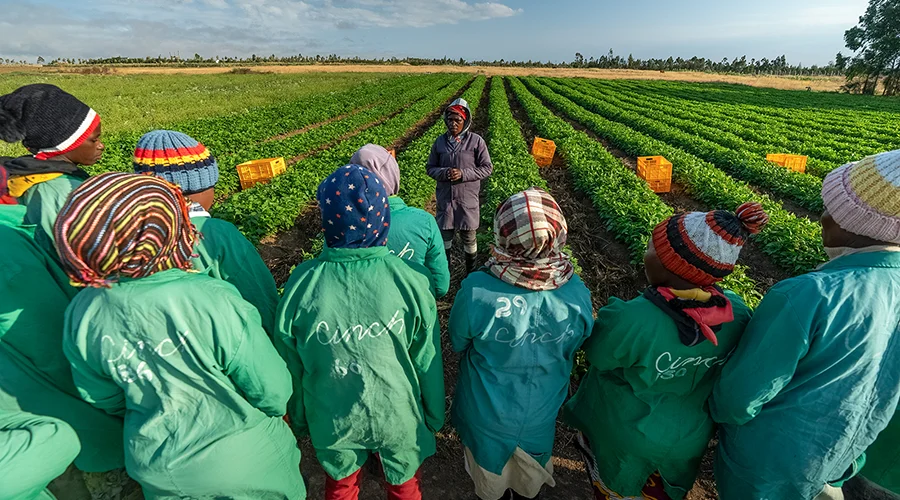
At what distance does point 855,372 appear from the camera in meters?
1.74

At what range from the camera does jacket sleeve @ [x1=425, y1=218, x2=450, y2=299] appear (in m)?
3.30

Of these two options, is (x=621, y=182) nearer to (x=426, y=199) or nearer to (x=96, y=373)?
(x=426, y=199)

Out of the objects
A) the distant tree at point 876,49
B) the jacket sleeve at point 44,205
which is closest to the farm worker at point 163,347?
the jacket sleeve at point 44,205

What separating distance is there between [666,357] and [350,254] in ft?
5.34

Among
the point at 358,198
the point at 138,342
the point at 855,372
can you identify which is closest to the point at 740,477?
the point at 855,372

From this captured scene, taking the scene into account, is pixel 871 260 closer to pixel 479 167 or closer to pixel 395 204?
pixel 395 204

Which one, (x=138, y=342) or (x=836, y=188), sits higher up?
(x=836, y=188)

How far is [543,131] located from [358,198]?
16.1 metres

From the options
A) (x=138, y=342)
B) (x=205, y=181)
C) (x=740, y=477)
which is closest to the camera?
(x=138, y=342)

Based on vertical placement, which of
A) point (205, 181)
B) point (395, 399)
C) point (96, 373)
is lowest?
point (395, 399)

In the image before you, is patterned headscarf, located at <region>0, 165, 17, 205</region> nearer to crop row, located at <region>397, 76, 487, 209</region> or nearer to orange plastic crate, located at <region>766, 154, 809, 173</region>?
crop row, located at <region>397, 76, 487, 209</region>

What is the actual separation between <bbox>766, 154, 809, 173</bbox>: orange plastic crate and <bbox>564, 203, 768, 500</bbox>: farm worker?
1252cm

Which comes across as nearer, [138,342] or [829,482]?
[138,342]

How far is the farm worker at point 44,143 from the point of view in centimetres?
216
